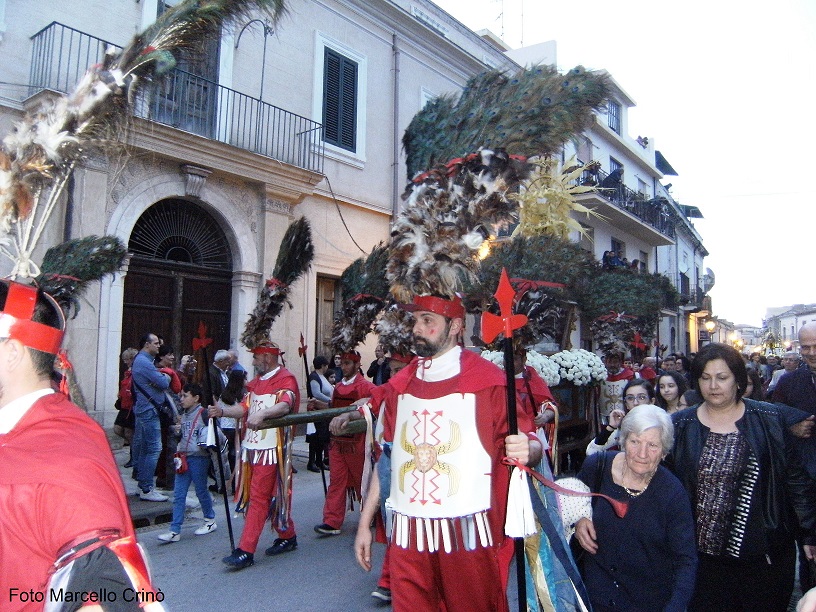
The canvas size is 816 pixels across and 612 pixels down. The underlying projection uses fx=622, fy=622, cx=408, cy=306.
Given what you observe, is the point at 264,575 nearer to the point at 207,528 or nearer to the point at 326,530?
the point at 326,530

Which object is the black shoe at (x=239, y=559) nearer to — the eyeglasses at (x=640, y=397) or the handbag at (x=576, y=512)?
the handbag at (x=576, y=512)

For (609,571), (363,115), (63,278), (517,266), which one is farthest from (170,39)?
(363,115)

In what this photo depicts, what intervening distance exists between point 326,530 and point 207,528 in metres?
1.22

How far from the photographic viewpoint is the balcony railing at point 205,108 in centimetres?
941

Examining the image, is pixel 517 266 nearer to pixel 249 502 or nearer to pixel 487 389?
pixel 249 502

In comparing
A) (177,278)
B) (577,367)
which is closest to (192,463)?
(577,367)

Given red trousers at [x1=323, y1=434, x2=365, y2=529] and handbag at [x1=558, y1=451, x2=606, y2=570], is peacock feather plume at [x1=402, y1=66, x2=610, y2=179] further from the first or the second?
red trousers at [x1=323, y1=434, x2=365, y2=529]

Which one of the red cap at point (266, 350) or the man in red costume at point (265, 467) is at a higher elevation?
the red cap at point (266, 350)

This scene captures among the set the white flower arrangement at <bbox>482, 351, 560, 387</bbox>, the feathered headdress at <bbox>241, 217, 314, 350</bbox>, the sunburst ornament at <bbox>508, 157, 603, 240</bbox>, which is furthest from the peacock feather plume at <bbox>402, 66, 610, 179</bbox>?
the sunburst ornament at <bbox>508, 157, 603, 240</bbox>

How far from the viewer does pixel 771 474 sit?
3082 millimetres

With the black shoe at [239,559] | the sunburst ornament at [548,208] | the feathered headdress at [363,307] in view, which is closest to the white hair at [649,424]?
the black shoe at [239,559]

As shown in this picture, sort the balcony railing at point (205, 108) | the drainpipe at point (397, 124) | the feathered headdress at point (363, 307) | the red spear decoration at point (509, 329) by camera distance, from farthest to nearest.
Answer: the drainpipe at point (397, 124), the balcony railing at point (205, 108), the feathered headdress at point (363, 307), the red spear decoration at point (509, 329)

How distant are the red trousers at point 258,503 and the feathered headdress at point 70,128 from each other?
2.51 metres

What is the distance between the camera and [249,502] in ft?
18.6
